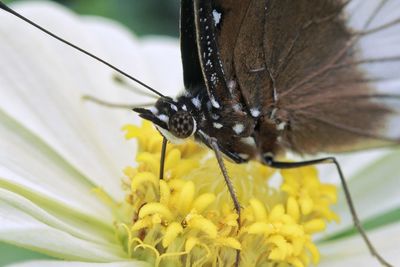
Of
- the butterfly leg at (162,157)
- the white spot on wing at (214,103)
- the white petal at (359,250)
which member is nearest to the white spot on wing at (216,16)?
the white spot on wing at (214,103)

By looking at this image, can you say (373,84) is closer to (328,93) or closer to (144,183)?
(328,93)

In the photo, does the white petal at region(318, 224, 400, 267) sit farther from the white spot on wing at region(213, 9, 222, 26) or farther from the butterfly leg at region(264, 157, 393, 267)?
the white spot on wing at region(213, 9, 222, 26)

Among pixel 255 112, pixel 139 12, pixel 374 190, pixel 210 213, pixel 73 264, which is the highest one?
pixel 139 12

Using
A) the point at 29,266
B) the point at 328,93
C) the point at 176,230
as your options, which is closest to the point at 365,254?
the point at 328,93

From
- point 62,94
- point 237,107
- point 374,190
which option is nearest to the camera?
point 237,107

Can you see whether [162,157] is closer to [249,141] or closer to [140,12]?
[249,141]

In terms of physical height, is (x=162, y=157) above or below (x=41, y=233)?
above

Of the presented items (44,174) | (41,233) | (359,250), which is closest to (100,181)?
(44,174)

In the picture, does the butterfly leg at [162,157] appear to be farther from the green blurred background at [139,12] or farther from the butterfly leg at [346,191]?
the green blurred background at [139,12]
